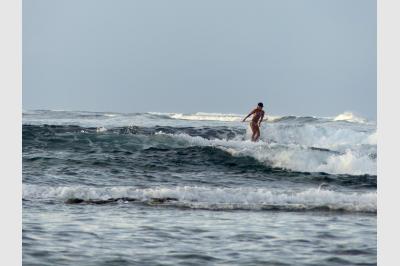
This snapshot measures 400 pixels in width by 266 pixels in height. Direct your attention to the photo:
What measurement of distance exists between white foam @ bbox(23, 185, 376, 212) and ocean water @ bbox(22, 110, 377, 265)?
0.02m

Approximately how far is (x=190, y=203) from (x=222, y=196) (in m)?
0.86

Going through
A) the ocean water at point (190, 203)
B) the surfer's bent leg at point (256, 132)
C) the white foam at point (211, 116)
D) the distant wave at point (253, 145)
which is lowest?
the ocean water at point (190, 203)

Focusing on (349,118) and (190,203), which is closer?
(190,203)

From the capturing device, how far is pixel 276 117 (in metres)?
49.4

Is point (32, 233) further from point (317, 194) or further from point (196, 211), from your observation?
point (317, 194)

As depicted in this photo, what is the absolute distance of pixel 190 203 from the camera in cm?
1102

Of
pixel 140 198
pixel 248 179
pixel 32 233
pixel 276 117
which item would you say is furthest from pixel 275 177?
pixel 276 117

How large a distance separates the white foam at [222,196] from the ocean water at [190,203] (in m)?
0.02

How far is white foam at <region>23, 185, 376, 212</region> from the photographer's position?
11102 mm

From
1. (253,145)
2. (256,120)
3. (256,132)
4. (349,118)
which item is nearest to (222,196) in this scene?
(253,145)

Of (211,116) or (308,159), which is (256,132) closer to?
(308,159)

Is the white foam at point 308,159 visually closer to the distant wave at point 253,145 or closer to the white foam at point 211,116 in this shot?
the distant wave at point 253,145

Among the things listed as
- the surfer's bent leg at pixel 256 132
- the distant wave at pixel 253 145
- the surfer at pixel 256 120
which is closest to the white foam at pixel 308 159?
the distant wave at pixel 253 145

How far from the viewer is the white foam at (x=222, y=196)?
1110 centimetres
